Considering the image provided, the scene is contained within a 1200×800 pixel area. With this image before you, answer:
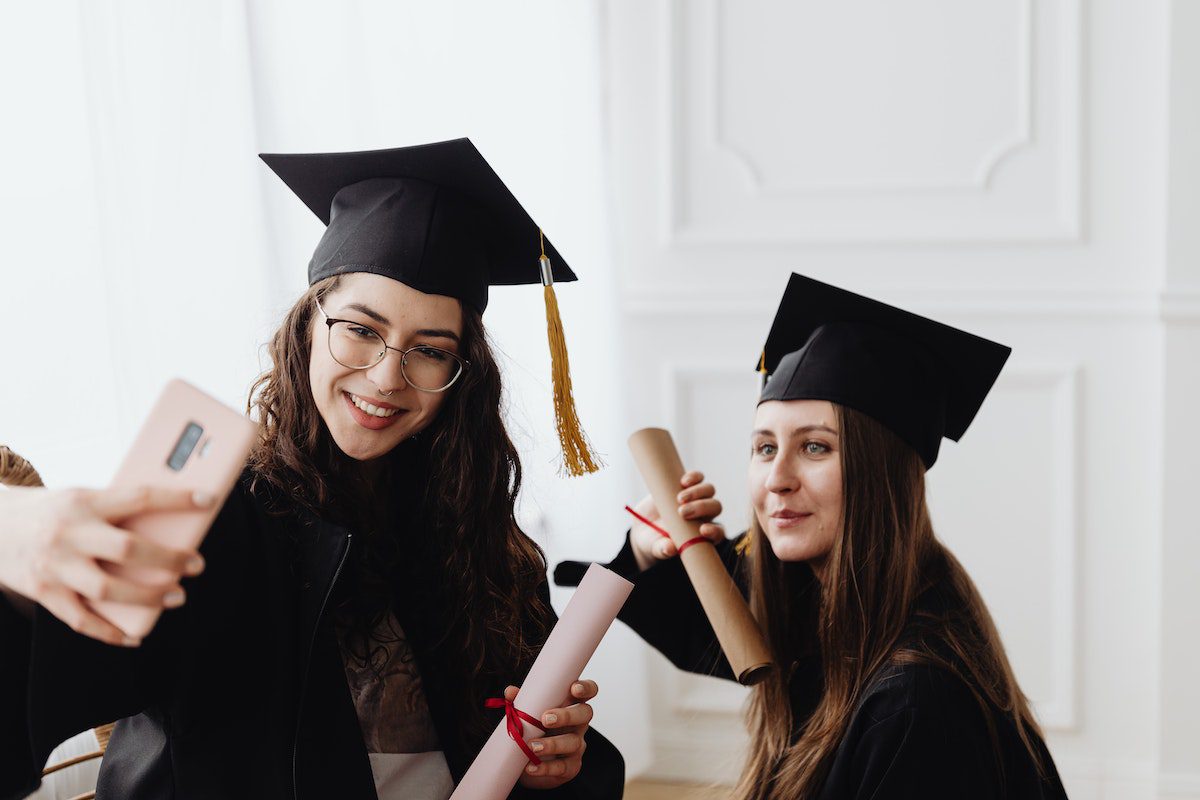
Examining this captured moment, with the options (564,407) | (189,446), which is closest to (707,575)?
(564,407)

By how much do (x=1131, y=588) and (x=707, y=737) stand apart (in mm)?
1326

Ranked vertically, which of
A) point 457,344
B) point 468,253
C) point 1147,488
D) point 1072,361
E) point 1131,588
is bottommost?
point 1131,588

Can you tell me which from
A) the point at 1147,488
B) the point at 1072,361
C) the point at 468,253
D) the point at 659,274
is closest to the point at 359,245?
the point at 468,253

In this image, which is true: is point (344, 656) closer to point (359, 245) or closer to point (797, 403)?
point (359, 245)

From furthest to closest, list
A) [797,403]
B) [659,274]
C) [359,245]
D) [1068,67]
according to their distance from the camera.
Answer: [659,274] → [1068,67] → [797,403] → [359,245]

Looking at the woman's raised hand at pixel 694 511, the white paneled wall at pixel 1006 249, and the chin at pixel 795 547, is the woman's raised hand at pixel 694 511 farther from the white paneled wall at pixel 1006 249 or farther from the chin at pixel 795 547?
the white paneled wall at pixel 1006 249

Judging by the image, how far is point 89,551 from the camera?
896mm

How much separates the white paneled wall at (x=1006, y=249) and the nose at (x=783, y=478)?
1460mm

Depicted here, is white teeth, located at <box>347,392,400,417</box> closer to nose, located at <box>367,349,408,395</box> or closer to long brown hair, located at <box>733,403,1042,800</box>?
nose, located at <box>367,349,408,395</box>

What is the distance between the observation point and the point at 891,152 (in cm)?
309

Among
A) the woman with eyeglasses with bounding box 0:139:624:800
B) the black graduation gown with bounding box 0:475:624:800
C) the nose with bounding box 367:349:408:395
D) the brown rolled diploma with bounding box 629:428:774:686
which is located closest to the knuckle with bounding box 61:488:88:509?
the woman with eyeglasses with bounding box 0:139:624:800

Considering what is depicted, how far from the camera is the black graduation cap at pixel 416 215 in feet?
4.99

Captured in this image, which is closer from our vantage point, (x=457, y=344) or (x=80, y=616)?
(x=80, y=616)

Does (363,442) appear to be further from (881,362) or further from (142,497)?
(881,362)
